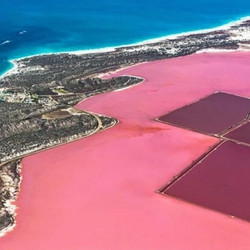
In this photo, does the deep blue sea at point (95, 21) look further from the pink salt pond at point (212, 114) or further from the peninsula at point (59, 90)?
the pink salt pond at point (212, 114)

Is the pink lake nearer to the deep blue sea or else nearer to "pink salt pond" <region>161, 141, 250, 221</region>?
"pink salt pond" <region>161, 141, 250, 221</region>

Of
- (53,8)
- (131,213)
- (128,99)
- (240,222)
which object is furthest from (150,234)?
(53,8)

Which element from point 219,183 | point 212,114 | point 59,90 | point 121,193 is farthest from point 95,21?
point 219,183

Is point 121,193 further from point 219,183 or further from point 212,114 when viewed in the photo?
point 212,114

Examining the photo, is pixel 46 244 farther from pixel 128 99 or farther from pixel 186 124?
pixel 128 99

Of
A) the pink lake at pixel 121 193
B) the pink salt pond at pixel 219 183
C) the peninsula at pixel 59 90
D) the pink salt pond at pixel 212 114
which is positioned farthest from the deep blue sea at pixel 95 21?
the pink salt pond at pixel 219 183

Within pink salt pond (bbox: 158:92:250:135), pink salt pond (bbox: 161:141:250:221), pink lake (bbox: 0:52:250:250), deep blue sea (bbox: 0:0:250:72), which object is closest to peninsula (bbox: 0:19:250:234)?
pink lake (bbox: 0:52:250:250)
